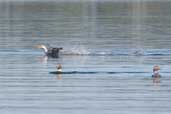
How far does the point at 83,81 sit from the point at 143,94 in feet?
15.4

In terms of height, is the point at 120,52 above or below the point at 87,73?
above

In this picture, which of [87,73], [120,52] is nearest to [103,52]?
[120,52]

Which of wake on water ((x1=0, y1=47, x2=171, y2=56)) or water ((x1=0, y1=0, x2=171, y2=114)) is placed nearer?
water ((x1=0, y1=0, x2=171, y2=114))

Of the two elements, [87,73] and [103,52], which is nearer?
[87,73]

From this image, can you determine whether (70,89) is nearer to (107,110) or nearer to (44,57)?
(107,110)

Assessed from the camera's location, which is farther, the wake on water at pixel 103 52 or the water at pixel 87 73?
the wake on water at pixel 103 52

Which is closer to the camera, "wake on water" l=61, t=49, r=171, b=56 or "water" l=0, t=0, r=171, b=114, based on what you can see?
"water" l=0, t=0, r=171, b=114

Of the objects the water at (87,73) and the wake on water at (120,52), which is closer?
the water at (87,73)

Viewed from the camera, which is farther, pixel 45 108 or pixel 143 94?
pixel 143 94

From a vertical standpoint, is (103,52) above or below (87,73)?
above

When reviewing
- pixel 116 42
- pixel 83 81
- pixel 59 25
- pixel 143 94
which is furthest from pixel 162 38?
pixel 143 94

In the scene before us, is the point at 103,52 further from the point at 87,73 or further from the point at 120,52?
the point at 87,73

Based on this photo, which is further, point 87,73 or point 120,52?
point 120,52

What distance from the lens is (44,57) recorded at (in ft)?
167
